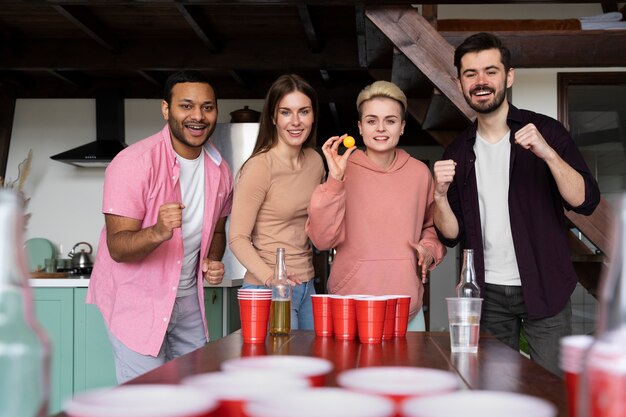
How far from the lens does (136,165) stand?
2264 millimetres

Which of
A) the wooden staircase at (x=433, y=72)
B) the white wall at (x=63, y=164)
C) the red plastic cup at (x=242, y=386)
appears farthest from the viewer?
the white wall at (x=63, y=164)

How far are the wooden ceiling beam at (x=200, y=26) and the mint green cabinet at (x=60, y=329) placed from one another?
186cm

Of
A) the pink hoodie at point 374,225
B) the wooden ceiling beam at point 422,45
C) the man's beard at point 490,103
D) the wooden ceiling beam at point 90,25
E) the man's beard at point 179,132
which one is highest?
the wooden ceiling beam at point 90,25

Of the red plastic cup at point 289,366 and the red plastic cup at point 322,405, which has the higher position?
the red plastic cup at point 322,405

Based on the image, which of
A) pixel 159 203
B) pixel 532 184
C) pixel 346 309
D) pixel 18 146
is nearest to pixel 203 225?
pixel 159 203

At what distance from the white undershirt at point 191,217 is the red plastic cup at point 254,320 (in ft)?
2.48

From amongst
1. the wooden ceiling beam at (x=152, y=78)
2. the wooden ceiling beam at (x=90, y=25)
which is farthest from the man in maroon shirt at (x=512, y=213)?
the wooden ceiling beam at (x=152, y=78)

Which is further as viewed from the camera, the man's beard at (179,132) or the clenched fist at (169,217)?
the man's beard at (179,132)

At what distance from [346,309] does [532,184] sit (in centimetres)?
99

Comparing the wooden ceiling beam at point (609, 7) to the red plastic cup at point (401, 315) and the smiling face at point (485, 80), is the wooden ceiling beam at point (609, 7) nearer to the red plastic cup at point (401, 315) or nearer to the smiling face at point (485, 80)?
the smiling face at point (485, 80)

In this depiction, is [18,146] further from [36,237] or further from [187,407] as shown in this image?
[187,407]

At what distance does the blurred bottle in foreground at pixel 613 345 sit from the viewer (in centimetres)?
53

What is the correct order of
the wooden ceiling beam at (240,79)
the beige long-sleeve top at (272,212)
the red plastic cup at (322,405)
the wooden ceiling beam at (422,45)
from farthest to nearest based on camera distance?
the wooden ceiling beam at (240,79), the wooden ceiling beam at (422,45), the beige long-sleeve top at (272,212), the red plastic cup at (322,405)

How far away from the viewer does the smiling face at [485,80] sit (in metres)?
2.35
